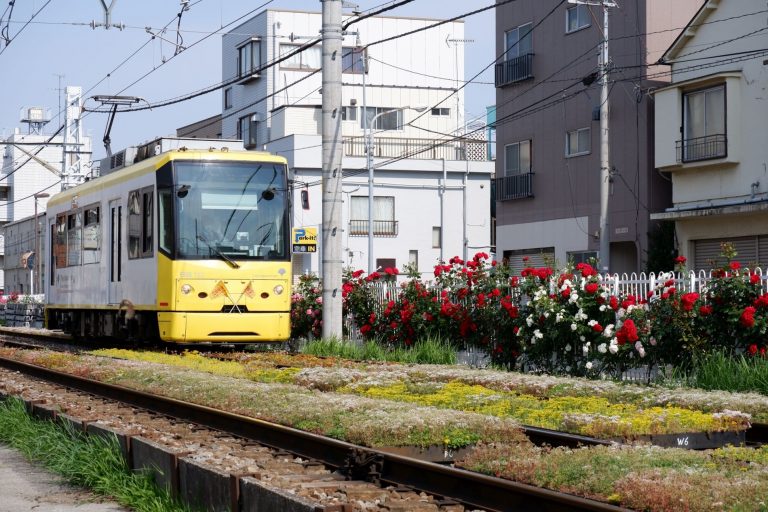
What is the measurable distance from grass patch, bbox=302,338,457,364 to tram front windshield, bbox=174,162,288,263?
69.9 inches

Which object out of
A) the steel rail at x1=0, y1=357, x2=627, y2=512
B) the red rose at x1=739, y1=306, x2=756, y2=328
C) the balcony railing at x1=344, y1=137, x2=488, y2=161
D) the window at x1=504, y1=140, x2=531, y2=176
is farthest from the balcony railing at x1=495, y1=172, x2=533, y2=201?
the steel rail at x1=0, y1=357, x2=627, y2=512

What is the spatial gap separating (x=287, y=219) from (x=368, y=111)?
40417 mm

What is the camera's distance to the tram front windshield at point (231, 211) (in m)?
20.5

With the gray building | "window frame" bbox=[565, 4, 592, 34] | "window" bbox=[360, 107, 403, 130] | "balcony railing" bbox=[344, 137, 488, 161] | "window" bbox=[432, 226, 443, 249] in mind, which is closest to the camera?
the gray building

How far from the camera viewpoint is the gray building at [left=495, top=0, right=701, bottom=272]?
3238 cm

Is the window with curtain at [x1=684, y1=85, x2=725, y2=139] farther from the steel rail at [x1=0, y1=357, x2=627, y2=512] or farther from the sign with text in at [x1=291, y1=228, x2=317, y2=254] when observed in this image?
the steel rail at [x1=0, y1=357, x2=627, y2=512]

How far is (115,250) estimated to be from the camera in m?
23.4

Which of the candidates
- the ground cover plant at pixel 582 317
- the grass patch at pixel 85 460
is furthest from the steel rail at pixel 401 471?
the ground cover plant at pixel 582 317

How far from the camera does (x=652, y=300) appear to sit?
15219 mm

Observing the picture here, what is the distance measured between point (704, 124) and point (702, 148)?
0.60 m

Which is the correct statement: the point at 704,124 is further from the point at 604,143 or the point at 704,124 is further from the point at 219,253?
the point at 219,253

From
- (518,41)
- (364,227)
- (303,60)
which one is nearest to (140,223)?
(518,41)

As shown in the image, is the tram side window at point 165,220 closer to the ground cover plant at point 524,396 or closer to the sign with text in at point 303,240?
the ground cover plant at point 524,396

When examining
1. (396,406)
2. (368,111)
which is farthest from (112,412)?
(368,111)
